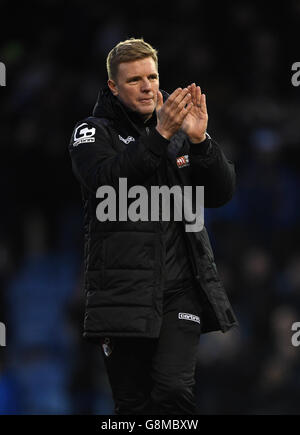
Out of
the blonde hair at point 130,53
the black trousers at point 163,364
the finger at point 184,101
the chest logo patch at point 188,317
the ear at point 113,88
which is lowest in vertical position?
the black trousers at point 163,364

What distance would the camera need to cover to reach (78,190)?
985 centimetres

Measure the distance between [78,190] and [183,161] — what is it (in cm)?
535

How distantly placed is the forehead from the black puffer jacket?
15 cm

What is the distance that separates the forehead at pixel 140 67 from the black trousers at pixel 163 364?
98 cm

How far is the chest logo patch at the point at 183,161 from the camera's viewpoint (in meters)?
4.55

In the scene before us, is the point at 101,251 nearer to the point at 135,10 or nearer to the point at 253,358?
the point at 253,358

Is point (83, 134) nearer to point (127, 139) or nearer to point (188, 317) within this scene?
point (127, 139)

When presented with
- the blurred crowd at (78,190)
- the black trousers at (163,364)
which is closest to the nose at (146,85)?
the black trousers at (163,364)

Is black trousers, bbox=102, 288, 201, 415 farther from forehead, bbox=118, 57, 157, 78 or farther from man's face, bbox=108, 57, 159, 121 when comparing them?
forehead, bbox=118, 57, 157, 78

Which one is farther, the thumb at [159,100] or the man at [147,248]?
the thumb at [159,100]

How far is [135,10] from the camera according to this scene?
10.3 m

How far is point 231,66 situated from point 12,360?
11.5 ft

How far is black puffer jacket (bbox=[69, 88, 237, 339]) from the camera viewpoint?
168 inches

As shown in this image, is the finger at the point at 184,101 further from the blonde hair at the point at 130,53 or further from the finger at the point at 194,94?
the blonde hair at the point at 130,53
